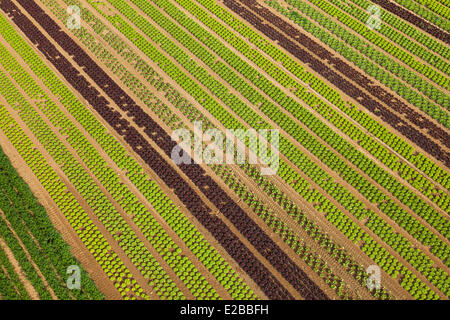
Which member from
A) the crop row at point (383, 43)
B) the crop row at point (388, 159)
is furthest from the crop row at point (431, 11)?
the crop row at point (388, 159)

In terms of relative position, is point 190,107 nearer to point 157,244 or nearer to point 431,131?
point 157,244

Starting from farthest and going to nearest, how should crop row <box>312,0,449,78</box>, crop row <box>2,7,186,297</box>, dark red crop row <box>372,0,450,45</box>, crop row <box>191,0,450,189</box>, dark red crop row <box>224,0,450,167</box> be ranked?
dark red crop row <box>372,0,450,45</box> < crop row <box>312,0,449,78</box> < dark red crop row <box>224,0,450,167</box> < crop row <box>191,0,450,189</box> < crop row <box>2,7,186,297</box>
